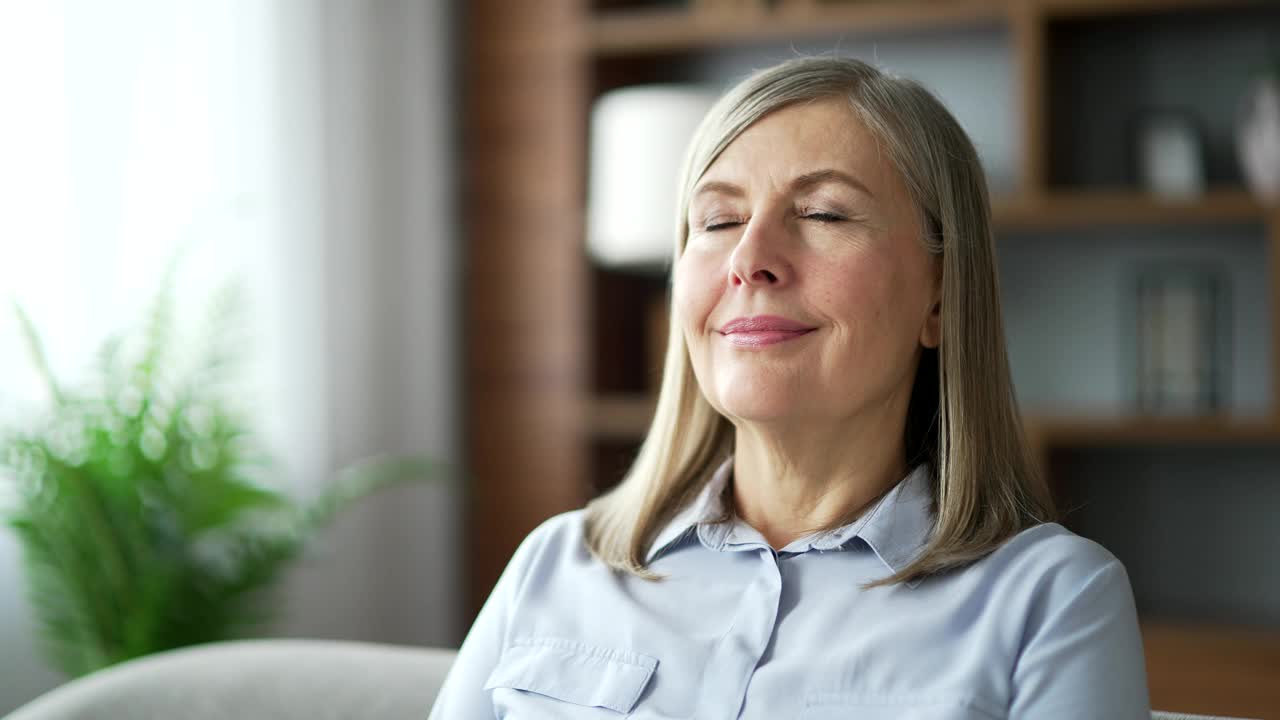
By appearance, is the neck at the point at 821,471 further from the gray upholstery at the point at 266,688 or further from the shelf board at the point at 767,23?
the shelf board at the point at 767,23

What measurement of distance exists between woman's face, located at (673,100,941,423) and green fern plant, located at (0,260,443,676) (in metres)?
1.42

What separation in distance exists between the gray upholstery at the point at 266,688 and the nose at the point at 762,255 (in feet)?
2.06

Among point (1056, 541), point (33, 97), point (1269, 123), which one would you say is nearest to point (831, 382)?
point (1056, 541)

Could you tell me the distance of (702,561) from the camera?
1.32 metres

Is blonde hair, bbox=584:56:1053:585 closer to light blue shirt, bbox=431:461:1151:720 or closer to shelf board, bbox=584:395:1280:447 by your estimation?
light blue shirt, bbox=431:461:1151:720

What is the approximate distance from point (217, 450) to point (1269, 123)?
7.86 ft

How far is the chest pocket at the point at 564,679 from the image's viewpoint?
1.22 m

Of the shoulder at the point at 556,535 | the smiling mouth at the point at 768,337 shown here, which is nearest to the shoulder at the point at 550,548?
the shoulder at the point at 556,535

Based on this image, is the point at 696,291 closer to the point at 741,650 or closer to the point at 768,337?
the point at 768,337

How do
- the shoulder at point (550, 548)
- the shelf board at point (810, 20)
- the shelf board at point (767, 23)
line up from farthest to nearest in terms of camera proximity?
1. the shelf board at point (767, 23)
2. the shelf board at point (810, 20)
3. the shoulder at point (550, 548)

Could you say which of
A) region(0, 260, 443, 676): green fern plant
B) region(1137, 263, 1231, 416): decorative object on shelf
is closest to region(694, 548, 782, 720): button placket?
region(0, 260, 443, 676): green fern plant

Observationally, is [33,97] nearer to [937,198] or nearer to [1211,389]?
[937,198]

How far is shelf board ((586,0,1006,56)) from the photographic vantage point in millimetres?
3018

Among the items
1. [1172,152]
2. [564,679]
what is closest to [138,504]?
[564,679]
